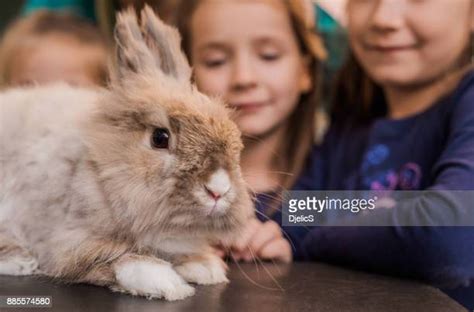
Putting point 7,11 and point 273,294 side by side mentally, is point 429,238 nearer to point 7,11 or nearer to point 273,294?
point 273,294

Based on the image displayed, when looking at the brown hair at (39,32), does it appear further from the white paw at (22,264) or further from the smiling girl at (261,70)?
the white paw at (22,264)

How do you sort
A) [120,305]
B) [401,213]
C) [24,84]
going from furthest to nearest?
[24,84] < [401,213] < [120,305]

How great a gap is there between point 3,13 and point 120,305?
613 millimetres

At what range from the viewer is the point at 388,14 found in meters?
0.96

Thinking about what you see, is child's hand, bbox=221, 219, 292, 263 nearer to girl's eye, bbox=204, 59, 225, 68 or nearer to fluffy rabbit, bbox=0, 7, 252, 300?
fluffy rabbit, bbox=0, 7, 252, 300

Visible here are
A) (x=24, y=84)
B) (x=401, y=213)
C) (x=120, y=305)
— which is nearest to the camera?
(x=120, y=305)

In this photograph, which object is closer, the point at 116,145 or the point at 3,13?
the point at 116,145

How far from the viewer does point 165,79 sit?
0.73 meters

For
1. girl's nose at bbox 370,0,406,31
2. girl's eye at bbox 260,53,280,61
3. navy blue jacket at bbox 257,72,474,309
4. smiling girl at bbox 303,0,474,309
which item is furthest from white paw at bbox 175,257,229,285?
girl's nose at bbox 370,0,406,31

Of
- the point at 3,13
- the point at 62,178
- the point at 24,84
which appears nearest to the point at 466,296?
the point at 62,178

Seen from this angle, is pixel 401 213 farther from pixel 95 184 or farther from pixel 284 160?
pixel 95 184

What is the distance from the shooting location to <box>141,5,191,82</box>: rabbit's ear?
738 millimetres

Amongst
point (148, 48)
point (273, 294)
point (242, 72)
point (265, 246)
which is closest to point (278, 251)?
point (265, 246)

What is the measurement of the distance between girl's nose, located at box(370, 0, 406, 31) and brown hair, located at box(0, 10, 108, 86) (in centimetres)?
46
